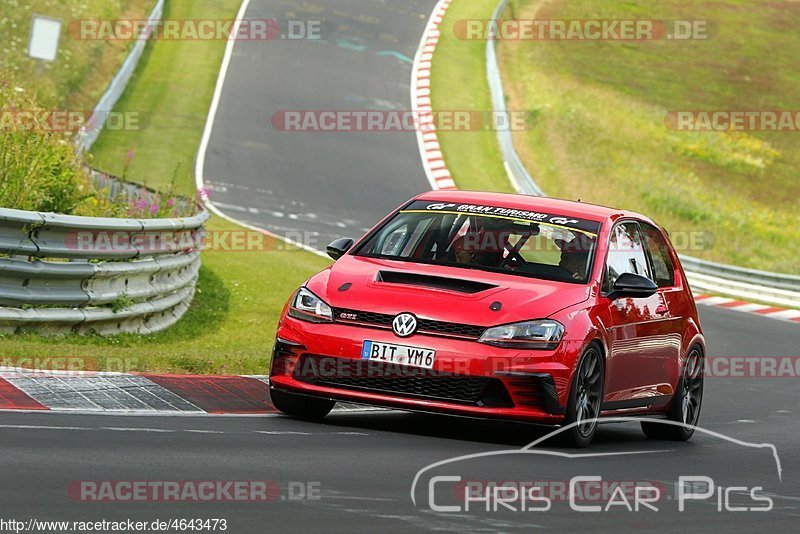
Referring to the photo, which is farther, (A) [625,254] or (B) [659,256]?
(B) [659,256]

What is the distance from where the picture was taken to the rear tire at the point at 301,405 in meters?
9.59

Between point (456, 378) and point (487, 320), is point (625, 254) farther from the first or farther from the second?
point (456, 378)

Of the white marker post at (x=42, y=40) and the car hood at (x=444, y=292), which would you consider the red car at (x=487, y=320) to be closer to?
the car hood at (x=444, y=292)

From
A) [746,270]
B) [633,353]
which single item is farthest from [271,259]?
[633,353]

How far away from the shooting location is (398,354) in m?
8.95

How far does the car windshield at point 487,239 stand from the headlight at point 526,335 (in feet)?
2.43

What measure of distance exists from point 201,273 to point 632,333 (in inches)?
377

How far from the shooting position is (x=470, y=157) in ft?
113

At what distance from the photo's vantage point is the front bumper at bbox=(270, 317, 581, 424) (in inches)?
350
